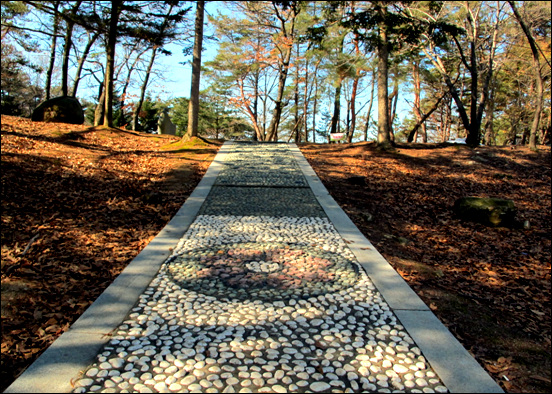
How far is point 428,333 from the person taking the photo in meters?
3.21

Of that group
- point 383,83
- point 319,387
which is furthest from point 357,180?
point 319,387

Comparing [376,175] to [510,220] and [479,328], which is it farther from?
[479,328]

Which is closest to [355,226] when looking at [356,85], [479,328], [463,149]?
[479,328]

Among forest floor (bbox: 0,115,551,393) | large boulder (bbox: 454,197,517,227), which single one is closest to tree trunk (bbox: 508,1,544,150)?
forest floor (bbox: 0,115,551,393)

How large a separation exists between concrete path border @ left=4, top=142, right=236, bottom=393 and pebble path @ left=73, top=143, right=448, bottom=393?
9 cm

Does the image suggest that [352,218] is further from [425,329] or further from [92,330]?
[92,330]

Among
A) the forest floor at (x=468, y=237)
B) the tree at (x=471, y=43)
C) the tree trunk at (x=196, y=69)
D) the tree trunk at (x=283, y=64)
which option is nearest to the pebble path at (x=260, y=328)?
the forest floor at (x=468, y=237)

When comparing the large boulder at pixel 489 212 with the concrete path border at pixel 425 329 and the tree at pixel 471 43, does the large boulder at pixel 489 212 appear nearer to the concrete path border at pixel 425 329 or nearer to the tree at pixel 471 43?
the concrete path border at pixel 425 329

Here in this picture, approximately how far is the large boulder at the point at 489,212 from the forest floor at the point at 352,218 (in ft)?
0.69

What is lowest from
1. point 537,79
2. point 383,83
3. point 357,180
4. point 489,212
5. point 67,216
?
point 67,216

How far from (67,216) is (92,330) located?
10.7 feet

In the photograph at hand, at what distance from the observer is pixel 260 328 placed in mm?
3133

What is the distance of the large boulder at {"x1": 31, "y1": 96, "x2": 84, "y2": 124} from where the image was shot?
13.9m

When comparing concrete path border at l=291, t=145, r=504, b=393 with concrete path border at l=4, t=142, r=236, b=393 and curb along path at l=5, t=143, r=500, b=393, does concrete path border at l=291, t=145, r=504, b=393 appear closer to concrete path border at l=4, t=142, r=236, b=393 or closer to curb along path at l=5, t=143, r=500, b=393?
curb along path at l=5, t=143, r=500, b=393
